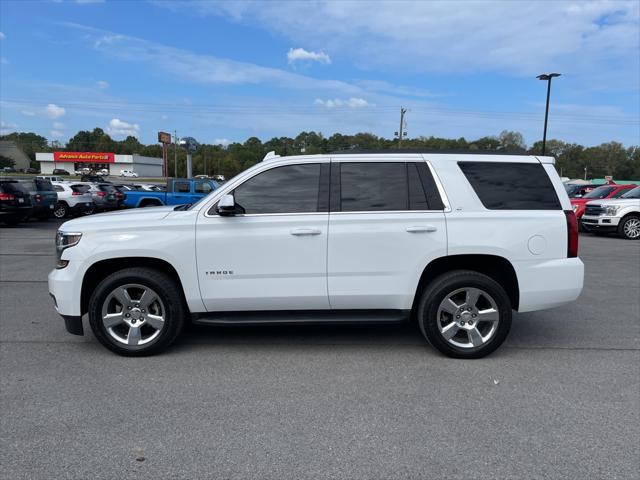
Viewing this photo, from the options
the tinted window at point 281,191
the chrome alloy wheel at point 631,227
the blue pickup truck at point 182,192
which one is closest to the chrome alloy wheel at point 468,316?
the tinted window at point 281,191

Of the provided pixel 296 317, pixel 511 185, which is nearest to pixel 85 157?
pixel 296 317

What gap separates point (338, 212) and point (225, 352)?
1763 mm

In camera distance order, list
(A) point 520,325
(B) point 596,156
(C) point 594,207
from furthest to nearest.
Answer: (B) point 596,156 < (C) point 594,207 < (A) point 520,325

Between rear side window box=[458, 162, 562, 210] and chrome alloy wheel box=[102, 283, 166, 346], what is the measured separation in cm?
318

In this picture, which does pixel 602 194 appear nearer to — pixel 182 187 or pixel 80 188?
pixel 182 187

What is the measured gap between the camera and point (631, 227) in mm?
16000

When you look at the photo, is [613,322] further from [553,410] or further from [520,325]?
[553,410]

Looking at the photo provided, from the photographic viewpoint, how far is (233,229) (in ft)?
15.0

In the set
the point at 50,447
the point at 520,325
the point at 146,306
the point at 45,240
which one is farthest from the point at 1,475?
the point at 45,240

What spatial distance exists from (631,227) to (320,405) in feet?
51.9

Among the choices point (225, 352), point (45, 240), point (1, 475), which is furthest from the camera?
point (45, 240)

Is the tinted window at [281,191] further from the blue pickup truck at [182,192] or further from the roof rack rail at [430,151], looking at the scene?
the blue pickup truck at [182,192]

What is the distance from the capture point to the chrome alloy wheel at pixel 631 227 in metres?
16.0

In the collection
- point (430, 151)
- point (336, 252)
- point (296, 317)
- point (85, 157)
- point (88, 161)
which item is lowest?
point (296, 317)
